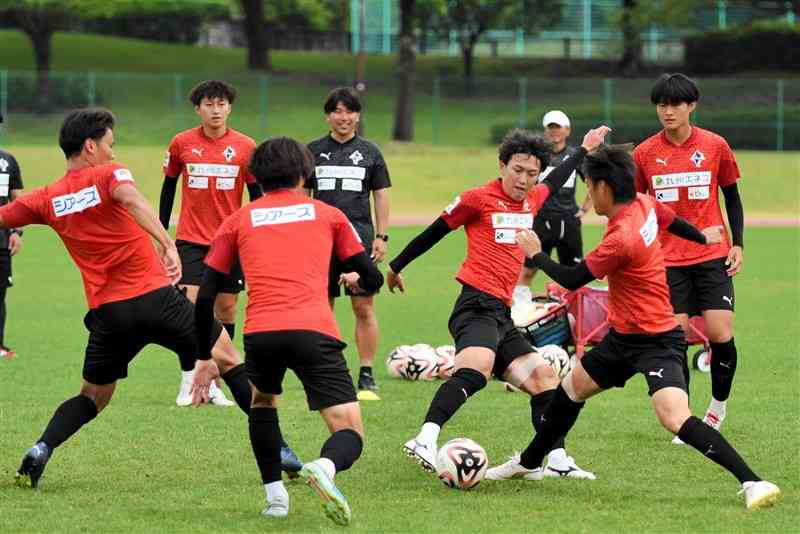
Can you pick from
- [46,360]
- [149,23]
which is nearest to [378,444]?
[46,360]

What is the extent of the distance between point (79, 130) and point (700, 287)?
431cm

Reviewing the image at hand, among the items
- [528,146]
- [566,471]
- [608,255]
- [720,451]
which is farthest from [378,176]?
[720,451]

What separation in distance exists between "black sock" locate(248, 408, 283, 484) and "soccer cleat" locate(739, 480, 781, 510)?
96.7 inches

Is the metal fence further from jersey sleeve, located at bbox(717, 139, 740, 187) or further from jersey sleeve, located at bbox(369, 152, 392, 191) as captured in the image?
jersey sleeve, located at bbox(717, 139, 740, 187)

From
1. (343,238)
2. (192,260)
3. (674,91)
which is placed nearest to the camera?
(343,238)

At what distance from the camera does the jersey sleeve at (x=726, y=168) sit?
380 inches

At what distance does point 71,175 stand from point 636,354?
330cm

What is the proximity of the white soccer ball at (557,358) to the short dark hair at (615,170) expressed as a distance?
436 centimetres

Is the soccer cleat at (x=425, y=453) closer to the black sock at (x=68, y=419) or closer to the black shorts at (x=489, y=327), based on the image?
the black shorts at (x=489, y=327)

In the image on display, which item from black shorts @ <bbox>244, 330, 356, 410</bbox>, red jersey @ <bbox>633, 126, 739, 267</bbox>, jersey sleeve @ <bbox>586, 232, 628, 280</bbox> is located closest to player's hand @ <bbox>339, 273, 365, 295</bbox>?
black shorts @ <bbox>244, 330, 356, 410</bbox>

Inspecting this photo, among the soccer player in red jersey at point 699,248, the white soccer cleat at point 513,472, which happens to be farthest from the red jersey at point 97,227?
the soccer player in red jersey at point 699,248

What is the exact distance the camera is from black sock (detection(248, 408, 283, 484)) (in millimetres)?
7211

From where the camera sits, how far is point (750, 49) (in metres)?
56.2

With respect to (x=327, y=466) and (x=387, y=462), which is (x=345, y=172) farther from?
(x=327, y=466)
